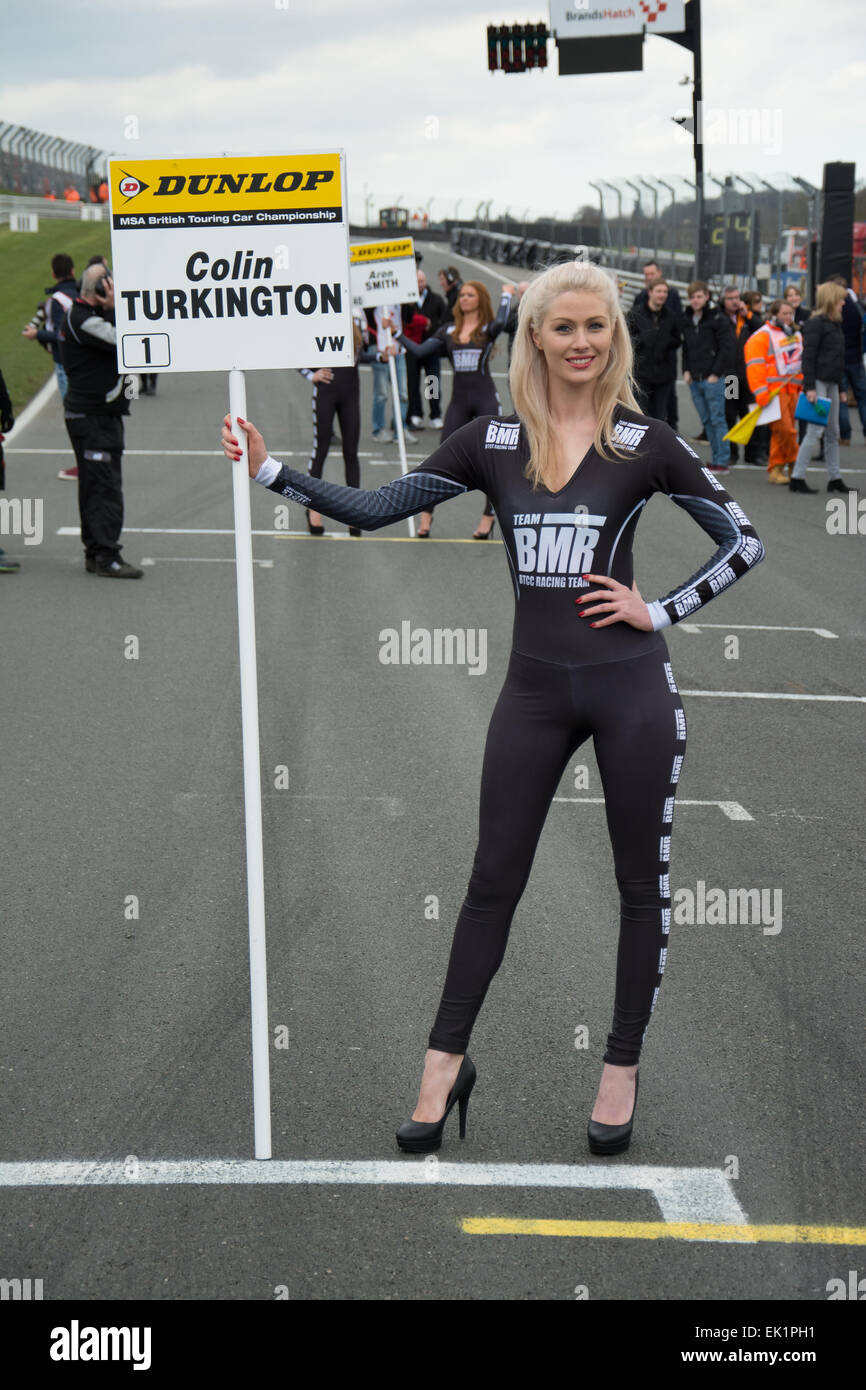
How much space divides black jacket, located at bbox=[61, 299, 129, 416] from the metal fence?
5467 cm

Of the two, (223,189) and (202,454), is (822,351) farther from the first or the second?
(223,189)

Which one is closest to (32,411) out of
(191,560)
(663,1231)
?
(191,560)

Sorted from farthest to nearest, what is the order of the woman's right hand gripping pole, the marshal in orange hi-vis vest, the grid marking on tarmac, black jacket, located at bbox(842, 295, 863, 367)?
1. the grid marking on tarmac
2. black jacket, located at bbox(842, 295, 863, 367)
3. the marshal in orange hi-vis vest
4. the woman's right hand gripping pole

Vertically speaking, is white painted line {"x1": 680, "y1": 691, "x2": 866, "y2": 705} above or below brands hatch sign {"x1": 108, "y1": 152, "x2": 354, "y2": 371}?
below

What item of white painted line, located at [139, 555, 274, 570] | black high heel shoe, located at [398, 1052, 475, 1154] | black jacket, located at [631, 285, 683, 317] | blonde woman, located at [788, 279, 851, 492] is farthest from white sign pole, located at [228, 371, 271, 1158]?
black jacket, located at [631, 285, 683, 317]

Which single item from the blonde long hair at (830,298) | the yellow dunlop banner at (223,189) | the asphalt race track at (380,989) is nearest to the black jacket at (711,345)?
the blonde long hair at (830,298)

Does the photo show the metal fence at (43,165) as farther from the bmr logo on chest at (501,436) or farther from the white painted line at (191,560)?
the bmr logo on chest at (501,436)

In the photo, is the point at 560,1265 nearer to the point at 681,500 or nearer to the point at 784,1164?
the point at 784,1164

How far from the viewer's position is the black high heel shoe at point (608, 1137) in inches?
148

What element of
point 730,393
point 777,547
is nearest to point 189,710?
point 777,547

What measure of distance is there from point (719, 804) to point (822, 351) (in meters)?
10.2

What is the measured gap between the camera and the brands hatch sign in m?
3.64

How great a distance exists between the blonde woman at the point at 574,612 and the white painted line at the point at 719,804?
8.70 ft

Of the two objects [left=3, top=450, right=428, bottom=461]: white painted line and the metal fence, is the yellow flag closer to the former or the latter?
[left=3, top=450, right=428, bottom=461]: white painted line
